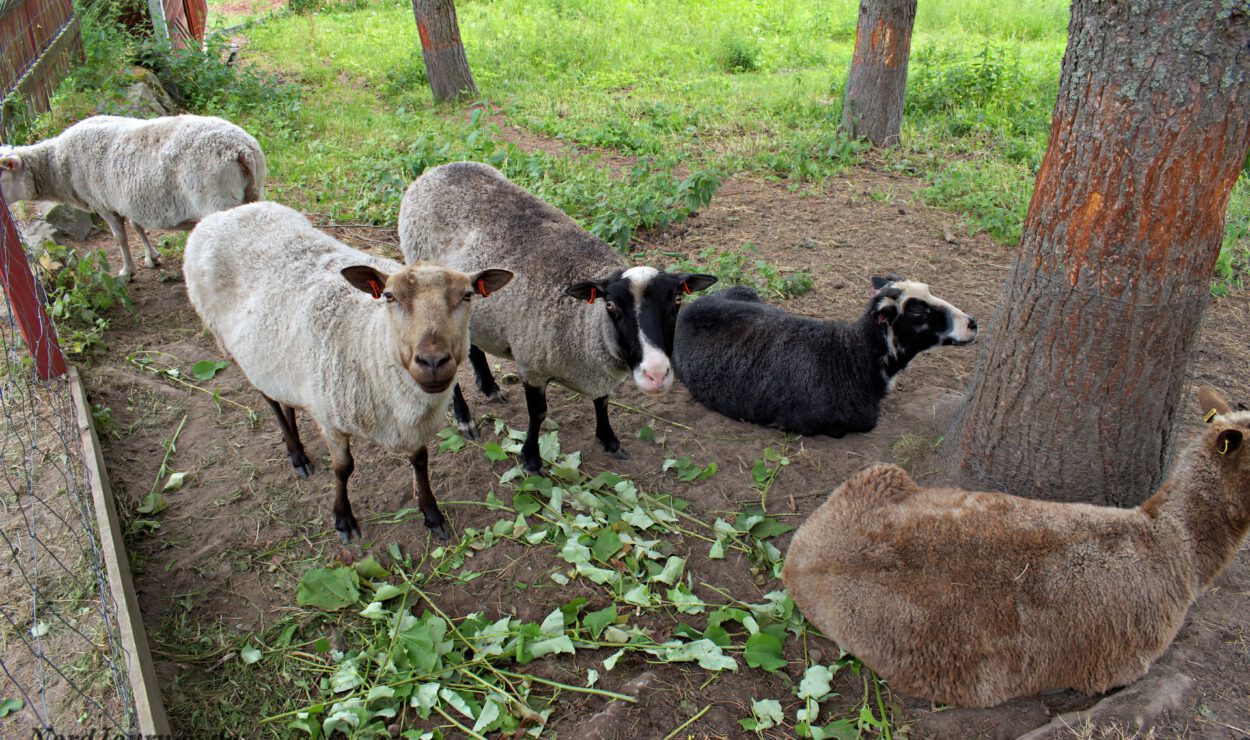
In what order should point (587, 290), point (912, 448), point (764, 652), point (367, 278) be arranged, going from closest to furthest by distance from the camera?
point (764, 652), point (367, 278), point (587, 290), point (912, 448)

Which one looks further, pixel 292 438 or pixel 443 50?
pixel 443 50

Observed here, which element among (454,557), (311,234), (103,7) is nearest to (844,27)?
(103,7)

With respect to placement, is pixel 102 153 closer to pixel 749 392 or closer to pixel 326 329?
pixel 326 329

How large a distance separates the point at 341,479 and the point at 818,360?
10.1 feet

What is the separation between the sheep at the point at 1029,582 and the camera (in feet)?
9.78

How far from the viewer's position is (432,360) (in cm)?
346

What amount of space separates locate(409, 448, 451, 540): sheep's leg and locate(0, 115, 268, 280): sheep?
410 cm

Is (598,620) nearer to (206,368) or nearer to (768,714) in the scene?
(768,714)

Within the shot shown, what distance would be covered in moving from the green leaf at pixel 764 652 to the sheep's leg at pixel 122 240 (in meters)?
6.55

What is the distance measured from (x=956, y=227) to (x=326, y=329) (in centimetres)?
589

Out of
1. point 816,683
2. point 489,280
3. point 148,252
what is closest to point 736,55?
point 148,252

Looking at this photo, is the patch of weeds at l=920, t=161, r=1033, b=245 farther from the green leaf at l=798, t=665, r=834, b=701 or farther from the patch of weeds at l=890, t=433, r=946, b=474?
the green leaf at l=798, t=665, r=834, b=701

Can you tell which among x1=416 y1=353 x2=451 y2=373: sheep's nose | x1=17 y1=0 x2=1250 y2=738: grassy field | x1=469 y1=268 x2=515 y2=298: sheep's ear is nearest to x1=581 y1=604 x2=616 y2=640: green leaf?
x1=17 y1=0 x2=1250 y2=738: grassy field

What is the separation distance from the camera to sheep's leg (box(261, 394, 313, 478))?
4.66 meters
